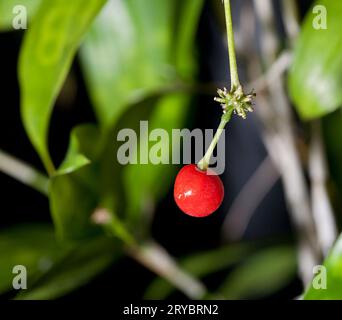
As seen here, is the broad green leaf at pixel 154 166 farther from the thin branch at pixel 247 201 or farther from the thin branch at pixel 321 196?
the thin branch at pixel 247 201

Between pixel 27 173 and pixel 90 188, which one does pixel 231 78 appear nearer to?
pixel 90 188

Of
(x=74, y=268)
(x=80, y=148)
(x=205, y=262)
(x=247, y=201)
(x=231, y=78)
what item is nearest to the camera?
(x=231, y=78)

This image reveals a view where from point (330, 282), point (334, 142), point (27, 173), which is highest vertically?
point (334, 142)

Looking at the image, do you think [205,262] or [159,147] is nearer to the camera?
[159,147]

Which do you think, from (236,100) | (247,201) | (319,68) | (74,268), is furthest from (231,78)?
(247,201)

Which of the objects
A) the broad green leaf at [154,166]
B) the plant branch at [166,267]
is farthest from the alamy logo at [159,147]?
the plant branch at [166,267]

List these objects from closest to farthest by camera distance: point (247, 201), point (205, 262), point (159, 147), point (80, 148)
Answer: point (80, 148), point (159, 147), point (205, 262), point (247, 201)

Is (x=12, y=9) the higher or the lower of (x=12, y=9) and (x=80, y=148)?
the higher
